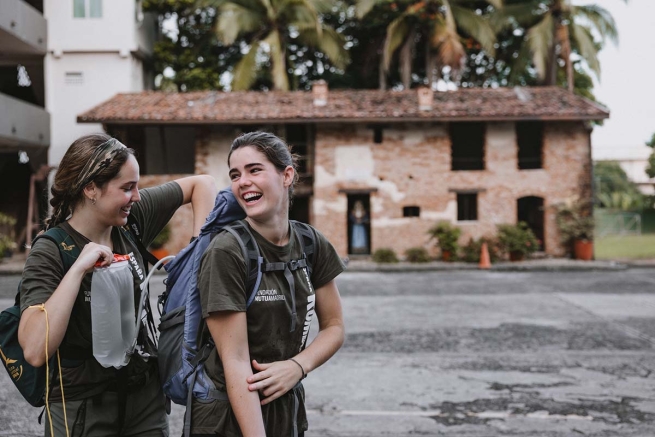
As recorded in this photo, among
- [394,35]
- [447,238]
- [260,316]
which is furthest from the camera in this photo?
[394,35]

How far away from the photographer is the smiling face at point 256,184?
2.22m

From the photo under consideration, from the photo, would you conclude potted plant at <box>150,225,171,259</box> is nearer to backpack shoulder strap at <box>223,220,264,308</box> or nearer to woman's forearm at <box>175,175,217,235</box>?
woman's forearm at <box>175,175,217,235</box>

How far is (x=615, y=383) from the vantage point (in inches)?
253

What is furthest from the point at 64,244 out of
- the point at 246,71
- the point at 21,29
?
the point at 246,71

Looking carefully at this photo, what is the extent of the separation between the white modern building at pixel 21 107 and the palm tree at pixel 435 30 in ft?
39.3

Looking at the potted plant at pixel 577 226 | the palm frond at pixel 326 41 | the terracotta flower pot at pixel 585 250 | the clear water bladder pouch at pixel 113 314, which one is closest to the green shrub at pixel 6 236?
the palm frond at pixel 326 41

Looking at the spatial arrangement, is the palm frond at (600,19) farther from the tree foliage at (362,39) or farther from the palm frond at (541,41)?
the palm frond at (541,41)

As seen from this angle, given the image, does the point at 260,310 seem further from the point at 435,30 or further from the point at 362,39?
the point at 362,39

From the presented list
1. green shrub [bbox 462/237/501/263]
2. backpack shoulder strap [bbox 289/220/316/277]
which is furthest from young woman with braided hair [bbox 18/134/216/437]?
green shrub [bbox 462/237/501/263]

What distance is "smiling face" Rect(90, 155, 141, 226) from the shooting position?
91.4 inches

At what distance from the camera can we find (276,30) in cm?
2661

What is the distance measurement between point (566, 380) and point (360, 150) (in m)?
17.1

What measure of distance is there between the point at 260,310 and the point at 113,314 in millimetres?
489

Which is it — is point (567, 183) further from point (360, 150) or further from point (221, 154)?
point (221, 154)
